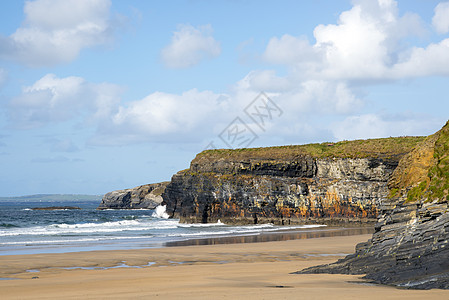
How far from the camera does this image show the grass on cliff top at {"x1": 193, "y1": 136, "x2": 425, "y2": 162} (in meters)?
50.3

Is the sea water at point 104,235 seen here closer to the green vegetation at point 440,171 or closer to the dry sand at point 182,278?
the dry sand at point 182,278

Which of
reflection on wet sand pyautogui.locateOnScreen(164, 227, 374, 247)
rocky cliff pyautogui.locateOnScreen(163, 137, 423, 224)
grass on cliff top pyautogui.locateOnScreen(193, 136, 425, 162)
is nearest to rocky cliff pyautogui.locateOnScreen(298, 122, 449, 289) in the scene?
reflection on wet sand pyautogui.locateOnScreen(164, 227, 374, 247)

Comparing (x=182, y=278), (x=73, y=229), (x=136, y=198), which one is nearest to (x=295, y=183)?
(x=73, y=229)

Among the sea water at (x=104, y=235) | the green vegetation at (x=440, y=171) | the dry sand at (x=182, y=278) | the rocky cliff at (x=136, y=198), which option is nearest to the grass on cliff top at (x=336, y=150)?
the sea water at (x=104, y=235)

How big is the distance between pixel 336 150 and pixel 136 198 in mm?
89145

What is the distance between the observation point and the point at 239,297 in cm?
A: 944

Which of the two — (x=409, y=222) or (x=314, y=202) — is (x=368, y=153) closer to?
(x=314, y=202)

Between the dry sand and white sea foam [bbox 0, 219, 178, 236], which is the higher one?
the dry sand

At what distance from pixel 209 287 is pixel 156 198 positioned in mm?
119659

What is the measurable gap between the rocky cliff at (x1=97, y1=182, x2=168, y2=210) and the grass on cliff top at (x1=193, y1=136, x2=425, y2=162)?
71909 mm

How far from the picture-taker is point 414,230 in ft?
38.1

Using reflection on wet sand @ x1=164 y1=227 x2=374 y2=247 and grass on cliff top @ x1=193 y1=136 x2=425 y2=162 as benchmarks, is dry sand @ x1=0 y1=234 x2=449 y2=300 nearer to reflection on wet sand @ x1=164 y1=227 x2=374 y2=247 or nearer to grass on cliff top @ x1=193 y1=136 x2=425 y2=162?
reflection on wet sand @ x1=164 y1=227 x2=374 y2=247

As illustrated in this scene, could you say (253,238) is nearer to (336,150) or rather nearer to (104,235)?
(104,235)

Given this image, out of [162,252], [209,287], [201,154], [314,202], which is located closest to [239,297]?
[209,287]
